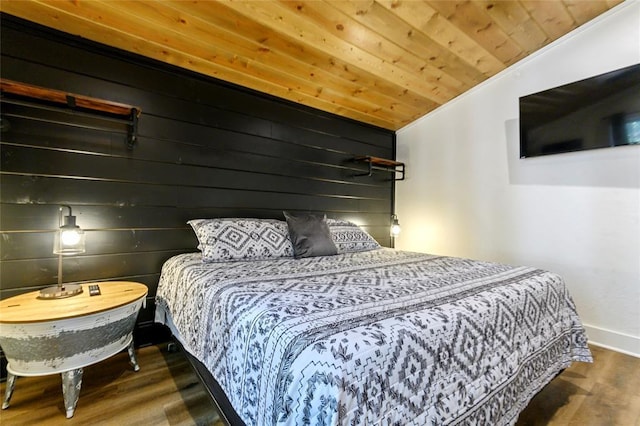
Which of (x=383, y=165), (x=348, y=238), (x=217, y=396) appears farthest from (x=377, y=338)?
(x=383, y=165)

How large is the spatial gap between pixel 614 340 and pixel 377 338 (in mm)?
2694

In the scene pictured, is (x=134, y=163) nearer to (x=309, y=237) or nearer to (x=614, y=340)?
(x=309, y=237)

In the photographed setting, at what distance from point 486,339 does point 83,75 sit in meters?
2.76

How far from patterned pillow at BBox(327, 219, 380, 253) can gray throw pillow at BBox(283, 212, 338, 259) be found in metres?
0.17

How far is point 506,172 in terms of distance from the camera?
2879 mm

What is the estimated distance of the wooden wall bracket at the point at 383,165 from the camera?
3.34 meters

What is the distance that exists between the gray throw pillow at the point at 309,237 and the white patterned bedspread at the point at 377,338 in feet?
1.51

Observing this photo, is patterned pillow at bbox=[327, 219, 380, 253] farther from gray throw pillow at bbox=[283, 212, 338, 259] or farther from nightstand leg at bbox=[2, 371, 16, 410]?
nightstand leg at bbox=[2, 371, 16, 410]

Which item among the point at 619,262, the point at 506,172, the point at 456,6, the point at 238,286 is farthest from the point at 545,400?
the point at 456,6

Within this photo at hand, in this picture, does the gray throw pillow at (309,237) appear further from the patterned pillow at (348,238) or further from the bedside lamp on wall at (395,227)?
the bedside lamp on wall at (395,227)

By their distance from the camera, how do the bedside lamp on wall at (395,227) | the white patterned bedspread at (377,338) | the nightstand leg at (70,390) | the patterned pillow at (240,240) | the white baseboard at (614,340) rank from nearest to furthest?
the white patterned bedspread at (377,338), the nightstand leg at (70,390), the patterned pillow at (240,240), the white baseboard at (614,340), the bedside lamp on wall at (395,227)

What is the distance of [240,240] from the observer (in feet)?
6.79

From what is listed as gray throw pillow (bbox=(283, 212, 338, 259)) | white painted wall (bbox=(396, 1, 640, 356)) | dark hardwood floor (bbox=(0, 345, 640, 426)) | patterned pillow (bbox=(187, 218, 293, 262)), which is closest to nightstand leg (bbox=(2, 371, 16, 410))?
dark hardwood floor (bbox=(0, 345, 640, 426))

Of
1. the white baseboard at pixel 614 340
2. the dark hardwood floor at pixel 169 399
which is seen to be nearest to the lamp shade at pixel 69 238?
the dark hardwood floor at pixel 169 399
